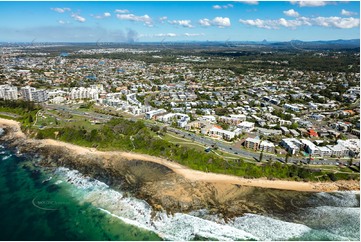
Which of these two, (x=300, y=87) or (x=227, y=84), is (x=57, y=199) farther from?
(x=300, y=87)

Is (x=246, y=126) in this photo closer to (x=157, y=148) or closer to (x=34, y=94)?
(x=157, y=148)

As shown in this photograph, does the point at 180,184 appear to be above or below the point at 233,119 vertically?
below

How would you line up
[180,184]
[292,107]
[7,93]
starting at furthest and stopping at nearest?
[7,93] → [292,107] → [180,184]

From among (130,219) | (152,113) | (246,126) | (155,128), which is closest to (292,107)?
(246,126)

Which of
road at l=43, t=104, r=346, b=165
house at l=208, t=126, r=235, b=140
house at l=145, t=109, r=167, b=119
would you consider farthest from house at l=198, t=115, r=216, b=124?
house at l=145, t=109, r=167, b=119

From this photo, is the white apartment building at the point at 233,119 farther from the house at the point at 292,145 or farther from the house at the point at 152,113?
the house at the point at 152,113

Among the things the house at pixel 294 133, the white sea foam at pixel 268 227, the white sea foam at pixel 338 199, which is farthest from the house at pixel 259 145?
the white sea foam at pixel 268 227

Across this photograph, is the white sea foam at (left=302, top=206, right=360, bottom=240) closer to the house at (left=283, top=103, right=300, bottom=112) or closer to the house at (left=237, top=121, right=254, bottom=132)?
the house at (left=237, top=121, right=254, bottom=132)

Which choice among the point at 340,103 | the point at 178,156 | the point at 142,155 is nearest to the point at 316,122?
the point at 340,103
